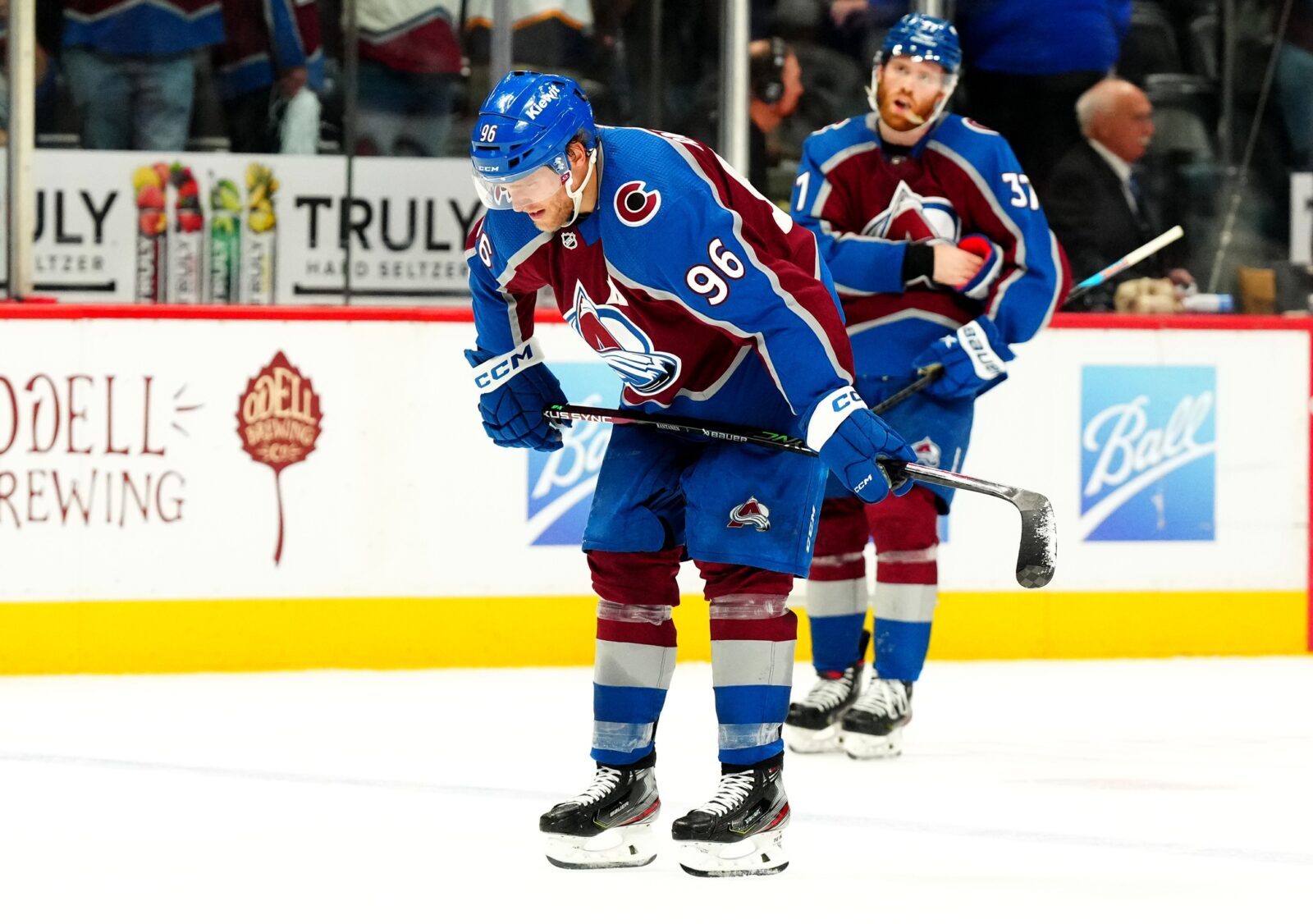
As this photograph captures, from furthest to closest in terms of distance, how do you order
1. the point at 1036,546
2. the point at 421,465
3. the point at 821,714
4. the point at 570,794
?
the point at 421,465, the point at 821,714, the point at 570,794, the point at 1036,546

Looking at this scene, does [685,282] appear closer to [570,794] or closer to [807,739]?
[570,794]

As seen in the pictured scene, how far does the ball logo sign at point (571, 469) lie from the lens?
17.6 feet

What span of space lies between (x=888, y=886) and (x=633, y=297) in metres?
0.87

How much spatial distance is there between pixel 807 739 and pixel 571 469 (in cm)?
134

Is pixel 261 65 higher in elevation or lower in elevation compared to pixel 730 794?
higher

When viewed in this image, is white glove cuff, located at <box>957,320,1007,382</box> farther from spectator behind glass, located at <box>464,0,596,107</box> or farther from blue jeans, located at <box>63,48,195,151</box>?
blue jeans, located at <box>63,48,195,151</box>

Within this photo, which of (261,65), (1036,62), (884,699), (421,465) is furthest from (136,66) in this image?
(884,699)

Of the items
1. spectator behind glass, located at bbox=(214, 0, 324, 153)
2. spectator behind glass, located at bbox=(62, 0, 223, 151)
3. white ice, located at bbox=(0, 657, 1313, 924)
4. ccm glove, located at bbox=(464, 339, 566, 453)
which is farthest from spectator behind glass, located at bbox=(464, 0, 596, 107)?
ccm glove, located at bbox=(464, 339, 566, 453)

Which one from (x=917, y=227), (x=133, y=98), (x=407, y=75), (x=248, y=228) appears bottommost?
(x=917, y=227)

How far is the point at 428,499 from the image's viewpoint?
17.6 feet

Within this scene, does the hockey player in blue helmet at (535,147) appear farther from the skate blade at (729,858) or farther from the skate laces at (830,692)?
the skate laces at (830,692)

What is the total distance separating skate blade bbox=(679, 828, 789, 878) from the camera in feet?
10.0

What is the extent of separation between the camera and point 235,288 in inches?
240

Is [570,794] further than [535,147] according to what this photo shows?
Yes
